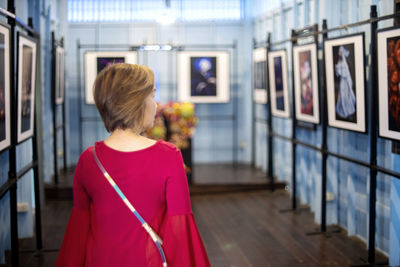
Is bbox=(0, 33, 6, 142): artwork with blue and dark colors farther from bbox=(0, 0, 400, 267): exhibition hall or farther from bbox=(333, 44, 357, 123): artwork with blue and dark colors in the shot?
bbox=(333, 44, 357, 123): artwork with blue and dark colors

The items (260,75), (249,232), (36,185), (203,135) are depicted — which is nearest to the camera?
(36,185)

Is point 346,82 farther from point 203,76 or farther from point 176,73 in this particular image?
point 176,73

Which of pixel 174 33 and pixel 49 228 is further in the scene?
pixel 174 33

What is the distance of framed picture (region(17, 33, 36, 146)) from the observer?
3873 mm

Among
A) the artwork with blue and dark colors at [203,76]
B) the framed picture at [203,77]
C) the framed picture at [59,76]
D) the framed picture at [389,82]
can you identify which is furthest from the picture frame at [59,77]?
the framed picture at [389,82]

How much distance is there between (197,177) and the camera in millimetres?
8047

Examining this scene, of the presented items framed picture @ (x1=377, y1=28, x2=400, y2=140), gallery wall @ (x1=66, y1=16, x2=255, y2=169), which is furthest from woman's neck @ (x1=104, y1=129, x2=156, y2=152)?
gallery wall @ (x1=66, y1=16, x2=255, y2=169)

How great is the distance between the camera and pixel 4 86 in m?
3.51

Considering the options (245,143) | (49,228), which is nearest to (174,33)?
(245,143)

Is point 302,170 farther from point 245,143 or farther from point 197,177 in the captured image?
point 245,143

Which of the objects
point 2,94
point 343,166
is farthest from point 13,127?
point 343,166

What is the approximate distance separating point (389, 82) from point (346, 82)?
0.89 meters

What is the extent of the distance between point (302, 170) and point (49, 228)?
3253 mm

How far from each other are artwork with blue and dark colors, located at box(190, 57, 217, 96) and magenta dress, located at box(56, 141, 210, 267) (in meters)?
7.16
